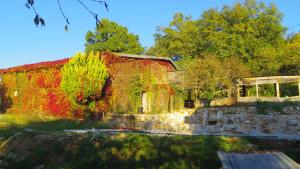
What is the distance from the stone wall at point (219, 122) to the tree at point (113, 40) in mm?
30568

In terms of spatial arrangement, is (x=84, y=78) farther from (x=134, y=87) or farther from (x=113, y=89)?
(x=134, y=87)

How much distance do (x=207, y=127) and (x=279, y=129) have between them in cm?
317

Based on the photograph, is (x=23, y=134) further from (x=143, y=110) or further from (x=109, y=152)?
(x=143, y=110)

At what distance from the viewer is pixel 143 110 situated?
21672 millimetres

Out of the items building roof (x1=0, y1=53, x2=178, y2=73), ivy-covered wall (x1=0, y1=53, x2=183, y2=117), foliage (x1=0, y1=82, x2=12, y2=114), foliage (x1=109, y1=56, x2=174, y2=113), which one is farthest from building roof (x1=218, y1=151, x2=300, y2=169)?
foliage (x1=0, y1=82, x2=12, y2=114)

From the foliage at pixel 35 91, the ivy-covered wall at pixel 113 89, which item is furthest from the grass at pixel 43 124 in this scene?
the foliage at pixel 35 91

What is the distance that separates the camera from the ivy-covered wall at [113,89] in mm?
21578

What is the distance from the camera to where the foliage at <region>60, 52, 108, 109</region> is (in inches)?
757

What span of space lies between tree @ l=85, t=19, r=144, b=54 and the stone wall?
3057 centimetres

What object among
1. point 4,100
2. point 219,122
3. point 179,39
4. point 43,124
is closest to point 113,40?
point 179,39

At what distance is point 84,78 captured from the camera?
1914cm

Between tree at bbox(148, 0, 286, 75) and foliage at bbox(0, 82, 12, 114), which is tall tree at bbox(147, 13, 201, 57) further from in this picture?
foliage at bbox(0, 82, 12, 114)

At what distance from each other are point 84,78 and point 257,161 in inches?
593

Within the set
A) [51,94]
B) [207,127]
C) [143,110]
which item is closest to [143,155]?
[207,127]
